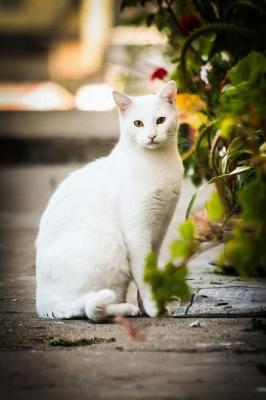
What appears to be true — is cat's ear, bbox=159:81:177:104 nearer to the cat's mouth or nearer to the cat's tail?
the cat's mouth

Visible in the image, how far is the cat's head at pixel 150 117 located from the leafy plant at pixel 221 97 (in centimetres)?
25

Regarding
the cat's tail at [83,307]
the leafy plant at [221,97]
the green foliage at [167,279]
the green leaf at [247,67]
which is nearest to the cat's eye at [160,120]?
the leafy plant at [221,97]

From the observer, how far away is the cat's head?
14.1ft

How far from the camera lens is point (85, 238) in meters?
4.25

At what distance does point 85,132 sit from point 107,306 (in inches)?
431

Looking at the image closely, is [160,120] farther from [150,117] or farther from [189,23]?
[189,23]

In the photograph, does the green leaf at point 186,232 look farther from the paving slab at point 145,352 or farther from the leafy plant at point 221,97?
the paving slab at point 145,352

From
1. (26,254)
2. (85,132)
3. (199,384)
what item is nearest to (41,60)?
(85,132)

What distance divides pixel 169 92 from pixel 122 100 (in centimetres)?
23

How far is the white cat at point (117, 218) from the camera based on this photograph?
4.20 m

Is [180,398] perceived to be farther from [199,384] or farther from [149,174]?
[149,174]

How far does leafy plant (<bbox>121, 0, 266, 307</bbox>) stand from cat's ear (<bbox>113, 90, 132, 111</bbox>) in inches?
17.2

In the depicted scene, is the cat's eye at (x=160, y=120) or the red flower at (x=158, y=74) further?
the red flower at (x=158, y=74)

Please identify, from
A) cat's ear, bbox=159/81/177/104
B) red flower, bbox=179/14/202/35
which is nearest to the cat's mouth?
cat's ear, bbox=159/81/177/104
